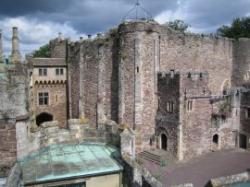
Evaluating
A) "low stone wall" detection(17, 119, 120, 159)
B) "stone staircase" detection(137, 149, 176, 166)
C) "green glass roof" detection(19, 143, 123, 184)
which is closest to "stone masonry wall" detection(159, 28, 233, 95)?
"stone staircase" detection(137, 149, 176, 166)

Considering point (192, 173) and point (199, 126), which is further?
point (199, 126)

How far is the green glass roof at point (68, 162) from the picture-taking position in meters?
7.56

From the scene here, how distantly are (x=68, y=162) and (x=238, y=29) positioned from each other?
132 ft

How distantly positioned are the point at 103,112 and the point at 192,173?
8814 mm

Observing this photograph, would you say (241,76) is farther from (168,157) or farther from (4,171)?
(4,171)

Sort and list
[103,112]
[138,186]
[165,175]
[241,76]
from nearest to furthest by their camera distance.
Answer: [138,186] < [165,175] < [103,112] < [241,76]

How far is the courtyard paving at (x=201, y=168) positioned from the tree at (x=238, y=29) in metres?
26.1

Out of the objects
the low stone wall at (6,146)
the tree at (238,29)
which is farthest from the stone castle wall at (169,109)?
the tree at (238,29)

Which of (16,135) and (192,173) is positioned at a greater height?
(16,135)

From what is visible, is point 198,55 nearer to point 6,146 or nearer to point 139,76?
point 139,76

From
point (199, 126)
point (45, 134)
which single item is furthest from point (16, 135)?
point (199, 126)

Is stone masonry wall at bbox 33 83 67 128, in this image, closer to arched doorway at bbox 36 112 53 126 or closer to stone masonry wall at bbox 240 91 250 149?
arched doorway at bbox 36 112 53 126

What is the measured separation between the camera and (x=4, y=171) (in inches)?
266

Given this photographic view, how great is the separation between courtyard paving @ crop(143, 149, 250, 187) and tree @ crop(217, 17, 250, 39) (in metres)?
26.1
